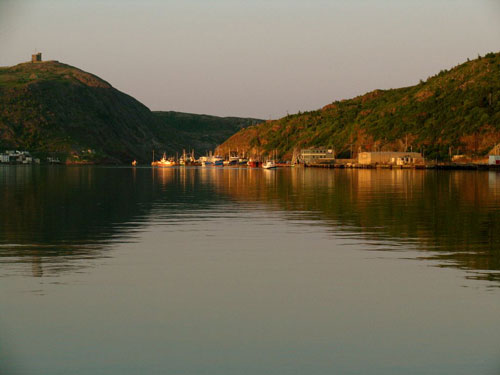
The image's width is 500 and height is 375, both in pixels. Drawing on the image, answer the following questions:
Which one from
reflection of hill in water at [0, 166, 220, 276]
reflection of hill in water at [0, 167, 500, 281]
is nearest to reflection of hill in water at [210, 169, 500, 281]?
reflection of hill in water at [0, 167, 500, 281]

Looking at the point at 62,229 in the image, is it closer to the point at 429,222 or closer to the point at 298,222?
the point at 298,222

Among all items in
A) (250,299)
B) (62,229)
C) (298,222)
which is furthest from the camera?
(298,222)

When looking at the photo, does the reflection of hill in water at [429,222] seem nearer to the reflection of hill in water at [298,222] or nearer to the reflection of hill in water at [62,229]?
the reflection of hill in water at [298,222]

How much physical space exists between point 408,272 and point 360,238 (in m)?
9.95

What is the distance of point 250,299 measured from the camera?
63.1ft

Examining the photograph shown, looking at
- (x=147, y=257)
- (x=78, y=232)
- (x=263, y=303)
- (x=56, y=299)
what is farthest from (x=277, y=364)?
(x=78, y=232)

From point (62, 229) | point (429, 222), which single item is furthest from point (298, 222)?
point (62, 229)

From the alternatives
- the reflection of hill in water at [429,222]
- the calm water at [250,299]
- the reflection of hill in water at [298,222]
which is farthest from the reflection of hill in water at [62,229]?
the reflection of hill in water at [429,222]

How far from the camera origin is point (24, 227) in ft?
125

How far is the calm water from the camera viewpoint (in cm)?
1402

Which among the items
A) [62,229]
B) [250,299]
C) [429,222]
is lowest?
[250,299]

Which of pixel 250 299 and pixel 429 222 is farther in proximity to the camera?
pixel 429 222

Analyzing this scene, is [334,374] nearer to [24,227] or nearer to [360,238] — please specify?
[360,238]

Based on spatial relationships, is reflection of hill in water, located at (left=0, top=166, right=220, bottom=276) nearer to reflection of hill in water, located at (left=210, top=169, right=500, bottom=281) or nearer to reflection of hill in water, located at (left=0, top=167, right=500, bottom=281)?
reflection of hill in water, located at (left=0, top=167, right=500, bottom=281)
